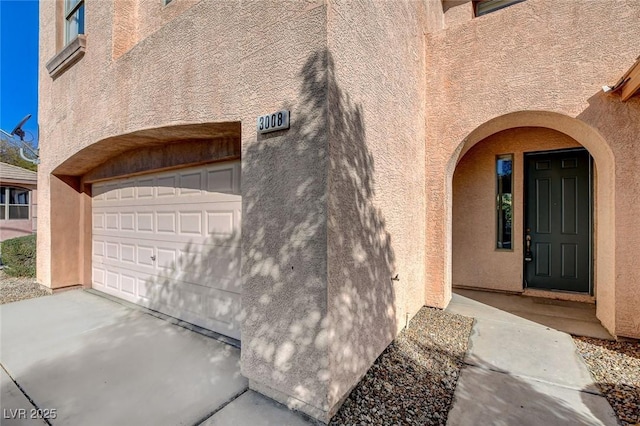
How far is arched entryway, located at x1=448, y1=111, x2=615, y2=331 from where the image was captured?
5.72m

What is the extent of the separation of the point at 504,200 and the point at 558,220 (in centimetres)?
108

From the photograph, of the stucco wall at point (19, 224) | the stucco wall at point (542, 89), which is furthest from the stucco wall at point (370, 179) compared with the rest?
the stucco wall at point (19, 224)

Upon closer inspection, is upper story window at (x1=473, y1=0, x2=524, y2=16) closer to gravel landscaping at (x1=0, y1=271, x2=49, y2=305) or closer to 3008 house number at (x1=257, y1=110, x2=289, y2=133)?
3008 house number at (x1=257, y1=110, x2=289, y2=133)

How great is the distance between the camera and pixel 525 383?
3.18m

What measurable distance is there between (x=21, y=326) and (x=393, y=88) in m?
6.92

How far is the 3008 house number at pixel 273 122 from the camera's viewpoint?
8.89ft

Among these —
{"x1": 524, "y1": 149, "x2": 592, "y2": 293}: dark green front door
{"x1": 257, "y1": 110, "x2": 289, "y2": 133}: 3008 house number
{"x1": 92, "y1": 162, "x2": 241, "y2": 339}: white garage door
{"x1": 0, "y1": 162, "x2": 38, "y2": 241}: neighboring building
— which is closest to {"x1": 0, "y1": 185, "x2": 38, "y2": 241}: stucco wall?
{"x1": 0, "y1": 162, "x2": 38, "y2": 241}: neighboring building

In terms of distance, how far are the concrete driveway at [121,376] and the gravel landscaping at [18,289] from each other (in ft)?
5.56

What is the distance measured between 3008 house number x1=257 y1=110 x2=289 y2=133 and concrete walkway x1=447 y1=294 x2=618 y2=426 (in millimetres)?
3154

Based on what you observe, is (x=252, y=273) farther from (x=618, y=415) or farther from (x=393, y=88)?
(x=618, y=415)

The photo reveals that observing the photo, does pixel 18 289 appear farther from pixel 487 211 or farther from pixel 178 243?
pixel 487 211

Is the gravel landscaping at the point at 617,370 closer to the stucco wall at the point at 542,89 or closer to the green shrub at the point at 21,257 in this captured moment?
the stucco wall at the point at 542,89

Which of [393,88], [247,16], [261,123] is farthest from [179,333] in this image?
[393,88]

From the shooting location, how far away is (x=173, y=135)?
4.25 m
